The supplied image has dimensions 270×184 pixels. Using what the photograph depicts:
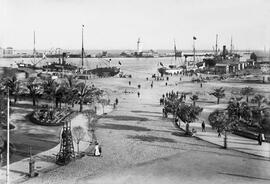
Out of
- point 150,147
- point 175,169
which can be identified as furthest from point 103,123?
point 175,169

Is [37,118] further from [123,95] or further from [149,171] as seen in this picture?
[123,95]

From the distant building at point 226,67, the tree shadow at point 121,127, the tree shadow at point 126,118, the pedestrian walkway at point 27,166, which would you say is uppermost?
the distant building at point 226,67

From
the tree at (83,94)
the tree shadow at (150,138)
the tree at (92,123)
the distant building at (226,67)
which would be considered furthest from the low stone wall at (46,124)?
the distant building at (226,67)

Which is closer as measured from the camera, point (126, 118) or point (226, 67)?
point (126, 118)

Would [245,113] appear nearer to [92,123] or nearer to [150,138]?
[150,138]

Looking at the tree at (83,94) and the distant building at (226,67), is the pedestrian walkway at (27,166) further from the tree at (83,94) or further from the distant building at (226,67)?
the distant building at (226,67)

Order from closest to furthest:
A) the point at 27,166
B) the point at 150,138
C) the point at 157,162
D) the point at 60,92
A: the point at 27,166, the point at 157,162, the point at 150,138, the point at 60,92

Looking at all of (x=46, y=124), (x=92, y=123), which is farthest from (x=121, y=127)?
(x=46, y=124)

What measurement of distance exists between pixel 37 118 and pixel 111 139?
872cm

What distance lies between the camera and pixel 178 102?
2802 centimetres

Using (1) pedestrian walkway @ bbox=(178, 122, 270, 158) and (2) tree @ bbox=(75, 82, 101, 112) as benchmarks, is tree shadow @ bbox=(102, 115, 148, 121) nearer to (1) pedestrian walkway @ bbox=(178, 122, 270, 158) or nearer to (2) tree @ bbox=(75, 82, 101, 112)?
(2) tree @ bbox=(75, 82, 101, 112)

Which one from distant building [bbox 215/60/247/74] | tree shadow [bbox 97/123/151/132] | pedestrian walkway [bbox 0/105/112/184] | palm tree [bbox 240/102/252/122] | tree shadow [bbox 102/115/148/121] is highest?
distant building [bbox 215/60/247/74]

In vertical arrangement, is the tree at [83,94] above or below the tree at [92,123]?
above

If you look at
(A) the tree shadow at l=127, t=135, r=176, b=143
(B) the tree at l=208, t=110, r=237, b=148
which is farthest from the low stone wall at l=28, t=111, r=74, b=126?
(B) the tree at l=208, t=110, r=237, b=148
